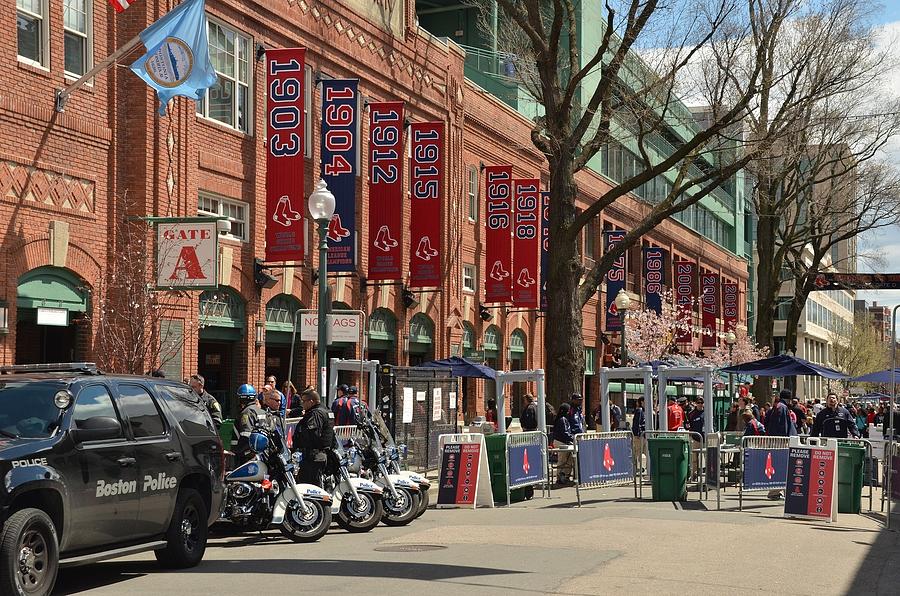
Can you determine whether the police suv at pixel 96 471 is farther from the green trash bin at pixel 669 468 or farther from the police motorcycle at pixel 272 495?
the green trash bin at pixel 669 468

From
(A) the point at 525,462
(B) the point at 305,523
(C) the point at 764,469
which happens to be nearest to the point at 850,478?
(C) the point at 764,469

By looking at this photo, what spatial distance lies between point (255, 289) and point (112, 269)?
518cm

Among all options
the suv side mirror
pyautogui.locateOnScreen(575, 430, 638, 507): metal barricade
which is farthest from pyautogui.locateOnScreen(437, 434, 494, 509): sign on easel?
the suv side mirror

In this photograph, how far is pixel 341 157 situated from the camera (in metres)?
28.9

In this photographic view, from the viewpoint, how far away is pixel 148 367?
22.0 m

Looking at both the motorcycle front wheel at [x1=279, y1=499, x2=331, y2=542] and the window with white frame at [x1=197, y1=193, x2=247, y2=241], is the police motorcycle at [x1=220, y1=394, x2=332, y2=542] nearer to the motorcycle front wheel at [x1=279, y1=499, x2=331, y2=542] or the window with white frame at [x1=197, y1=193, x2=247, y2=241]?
the motorcycle front wheel at [x1=279, y1=499, x2=331, y2=542]

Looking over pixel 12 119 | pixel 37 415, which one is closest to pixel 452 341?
pixel 12 119

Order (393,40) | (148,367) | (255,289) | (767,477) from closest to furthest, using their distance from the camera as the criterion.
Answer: (767,477)
(148,367)
(255,289)
(393,40)

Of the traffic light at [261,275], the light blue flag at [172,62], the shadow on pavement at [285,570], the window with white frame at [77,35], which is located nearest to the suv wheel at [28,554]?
the shadow on pavement at [285,570]

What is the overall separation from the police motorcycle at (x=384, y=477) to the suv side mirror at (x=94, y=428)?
6.05 m

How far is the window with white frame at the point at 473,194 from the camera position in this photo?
135 feet

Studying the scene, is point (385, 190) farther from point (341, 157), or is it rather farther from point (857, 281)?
point (857, 281)

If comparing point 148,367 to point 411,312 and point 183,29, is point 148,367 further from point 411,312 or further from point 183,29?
point 411,312

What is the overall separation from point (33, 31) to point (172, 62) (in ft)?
9.07
